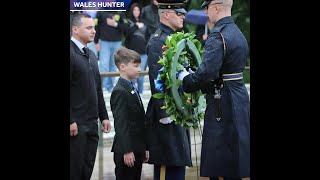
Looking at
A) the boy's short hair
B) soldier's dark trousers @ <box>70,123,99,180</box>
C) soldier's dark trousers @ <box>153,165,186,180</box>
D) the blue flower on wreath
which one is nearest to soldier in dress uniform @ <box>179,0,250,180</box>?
the blue flower on wreath

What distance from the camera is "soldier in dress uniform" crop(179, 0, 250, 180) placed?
6789mm

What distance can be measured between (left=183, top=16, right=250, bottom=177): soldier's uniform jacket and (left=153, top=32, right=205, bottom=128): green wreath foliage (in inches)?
4.0

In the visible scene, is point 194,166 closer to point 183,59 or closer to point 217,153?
point 217,153

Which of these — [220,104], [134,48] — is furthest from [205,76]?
[134,48]

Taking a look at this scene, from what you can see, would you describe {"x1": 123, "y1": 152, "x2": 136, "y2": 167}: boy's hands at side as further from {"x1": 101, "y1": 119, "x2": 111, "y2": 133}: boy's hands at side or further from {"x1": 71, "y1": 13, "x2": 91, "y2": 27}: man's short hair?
{"x1": 71, "y1": 13, "x2": 91, "y2": 27}: man's short hair

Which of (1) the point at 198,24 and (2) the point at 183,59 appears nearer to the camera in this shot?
(2) the point at 183,59

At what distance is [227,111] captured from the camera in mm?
6859

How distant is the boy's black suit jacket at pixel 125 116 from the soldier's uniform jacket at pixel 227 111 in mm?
407

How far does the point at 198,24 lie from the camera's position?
739 cm

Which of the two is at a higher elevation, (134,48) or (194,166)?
(134,48)

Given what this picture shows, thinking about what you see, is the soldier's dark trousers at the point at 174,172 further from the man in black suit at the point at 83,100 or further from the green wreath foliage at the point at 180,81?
the man in black suit at the point at 83,100

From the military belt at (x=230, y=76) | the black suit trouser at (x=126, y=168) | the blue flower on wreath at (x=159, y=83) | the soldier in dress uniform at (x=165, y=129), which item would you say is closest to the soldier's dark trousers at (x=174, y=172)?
the soldier in dress uniform at (x=165, y=129)

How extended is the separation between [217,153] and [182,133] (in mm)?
353

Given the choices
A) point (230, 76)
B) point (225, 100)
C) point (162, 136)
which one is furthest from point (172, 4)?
point (162, 136)
